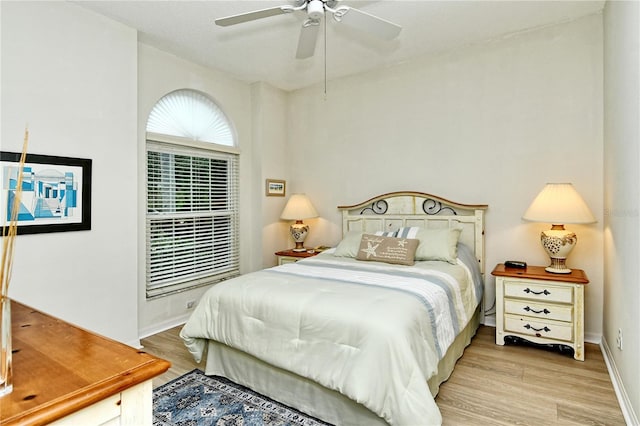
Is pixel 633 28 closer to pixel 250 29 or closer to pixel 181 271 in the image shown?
pixel 250 29

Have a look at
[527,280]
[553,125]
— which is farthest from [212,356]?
[553,125]

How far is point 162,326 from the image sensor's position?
3609 millimetres

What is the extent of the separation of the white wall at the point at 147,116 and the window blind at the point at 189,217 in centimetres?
10

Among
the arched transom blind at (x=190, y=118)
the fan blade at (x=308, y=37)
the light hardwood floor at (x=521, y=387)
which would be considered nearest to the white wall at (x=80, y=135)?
the arched transom blind at (x=190, y=118)

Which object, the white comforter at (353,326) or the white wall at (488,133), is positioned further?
the white wall at (488,133)

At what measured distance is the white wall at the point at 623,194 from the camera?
6.07ft

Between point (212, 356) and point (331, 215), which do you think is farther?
point (331, 215)

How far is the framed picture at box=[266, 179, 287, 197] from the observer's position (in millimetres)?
4576

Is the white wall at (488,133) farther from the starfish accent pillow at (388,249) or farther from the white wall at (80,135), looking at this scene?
the white wall at (80,135)

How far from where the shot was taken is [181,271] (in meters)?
3.85

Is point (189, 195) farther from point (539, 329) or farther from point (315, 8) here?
point (539, 329)

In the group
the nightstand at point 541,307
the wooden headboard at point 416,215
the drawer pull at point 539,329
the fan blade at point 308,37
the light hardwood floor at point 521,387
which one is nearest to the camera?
the light hardwood floor at point 521,387

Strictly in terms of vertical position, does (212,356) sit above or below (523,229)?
below

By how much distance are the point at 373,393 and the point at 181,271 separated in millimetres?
2774
